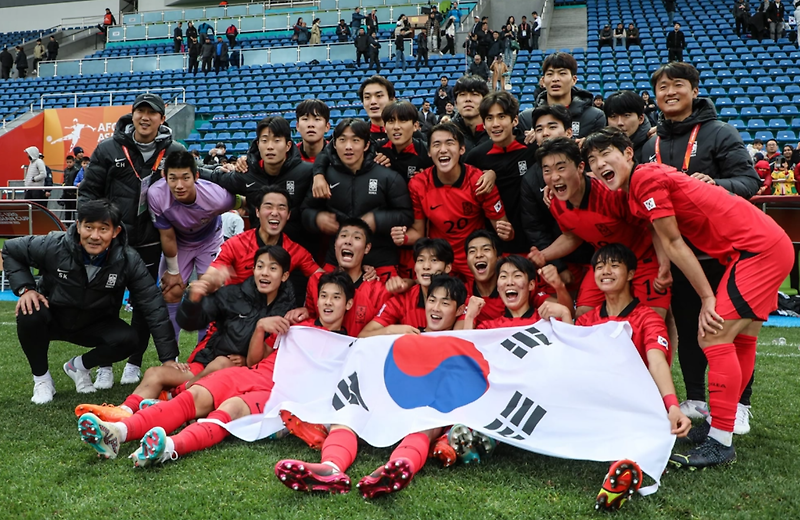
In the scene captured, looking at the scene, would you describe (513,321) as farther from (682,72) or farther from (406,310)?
(682,72)

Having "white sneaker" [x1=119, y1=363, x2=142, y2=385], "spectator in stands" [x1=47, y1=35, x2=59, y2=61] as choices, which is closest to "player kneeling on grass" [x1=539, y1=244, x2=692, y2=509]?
"white sneaker" [x1=119, y1=363, x2=142, y2=385]

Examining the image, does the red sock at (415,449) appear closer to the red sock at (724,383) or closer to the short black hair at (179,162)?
the red sock at (724,383)

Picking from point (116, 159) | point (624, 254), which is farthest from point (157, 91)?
point (624, 254)

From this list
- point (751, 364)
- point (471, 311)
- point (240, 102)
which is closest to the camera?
point (751, 364)

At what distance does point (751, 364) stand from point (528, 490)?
5.06 feet

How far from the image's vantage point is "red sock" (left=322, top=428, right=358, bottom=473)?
3160mm

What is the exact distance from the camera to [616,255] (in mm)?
3773

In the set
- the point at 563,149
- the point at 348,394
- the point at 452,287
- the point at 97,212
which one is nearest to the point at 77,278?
the point at 97,212

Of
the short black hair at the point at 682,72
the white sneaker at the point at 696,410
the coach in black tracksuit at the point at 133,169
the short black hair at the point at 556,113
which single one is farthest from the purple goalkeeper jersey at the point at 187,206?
the white sneaker at the point at 696,410

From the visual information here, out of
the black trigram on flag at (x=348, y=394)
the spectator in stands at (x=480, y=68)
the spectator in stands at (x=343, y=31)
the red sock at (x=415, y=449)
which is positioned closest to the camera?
the red sock at (x=415, y=449)

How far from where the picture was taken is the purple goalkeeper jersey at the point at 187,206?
4.99m

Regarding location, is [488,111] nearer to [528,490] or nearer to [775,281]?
[775,281]

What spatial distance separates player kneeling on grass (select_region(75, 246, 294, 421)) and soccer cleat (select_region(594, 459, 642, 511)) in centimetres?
246

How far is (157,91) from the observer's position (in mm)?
21688
